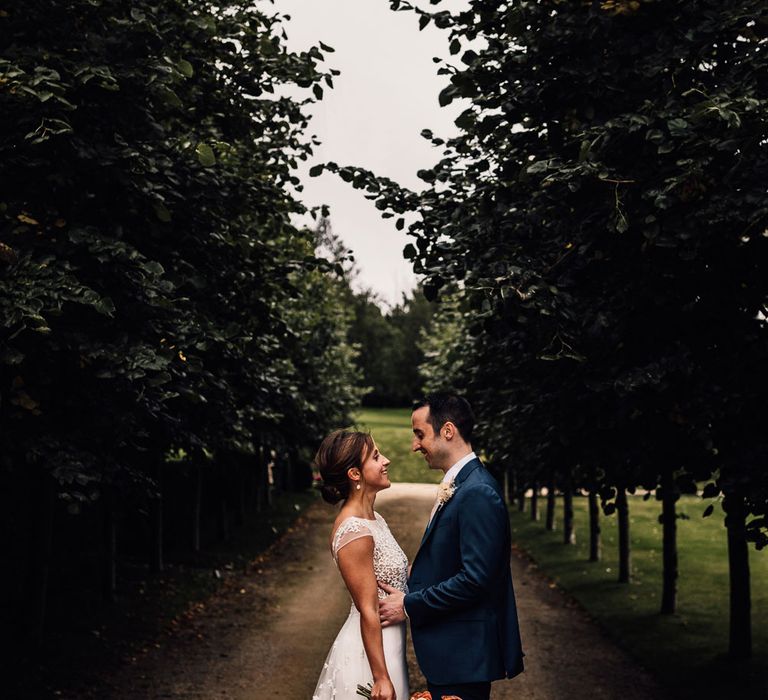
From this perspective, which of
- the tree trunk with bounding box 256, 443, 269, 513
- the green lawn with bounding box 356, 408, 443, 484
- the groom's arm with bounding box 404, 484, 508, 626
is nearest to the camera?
the groom's arm with bounding box 404, 484, 508, 626

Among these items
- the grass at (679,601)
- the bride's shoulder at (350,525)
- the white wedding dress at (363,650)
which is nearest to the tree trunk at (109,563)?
the grass at (679,601)

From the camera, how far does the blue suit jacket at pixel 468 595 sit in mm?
4758

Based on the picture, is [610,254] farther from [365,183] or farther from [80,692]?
[80,692]

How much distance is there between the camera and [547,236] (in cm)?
862

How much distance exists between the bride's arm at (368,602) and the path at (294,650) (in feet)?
21.0

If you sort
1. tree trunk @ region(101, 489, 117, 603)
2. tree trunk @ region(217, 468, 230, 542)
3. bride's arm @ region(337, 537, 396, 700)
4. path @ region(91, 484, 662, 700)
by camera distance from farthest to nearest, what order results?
tree trunk @ region(217, 468, 230, 542) < tree trunk @ region(101, 489, 117, 603) < path @ region(91, 484, 662, 700) < bride's arm @ region(337, 537, 396, 700)

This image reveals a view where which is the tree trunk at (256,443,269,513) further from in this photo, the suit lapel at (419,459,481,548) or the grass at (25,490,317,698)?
the suit lapel at (419,459,481,548)

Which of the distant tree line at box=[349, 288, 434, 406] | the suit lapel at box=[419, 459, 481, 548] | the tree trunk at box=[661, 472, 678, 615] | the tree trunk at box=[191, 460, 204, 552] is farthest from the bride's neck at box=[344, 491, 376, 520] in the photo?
the distant tree line at box=[349, 288, 434, 406]

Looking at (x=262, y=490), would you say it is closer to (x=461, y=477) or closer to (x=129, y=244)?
(x=129, y=244)

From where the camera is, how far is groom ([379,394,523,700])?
4.77m

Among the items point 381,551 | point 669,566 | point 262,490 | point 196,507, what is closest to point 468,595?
point 381,551

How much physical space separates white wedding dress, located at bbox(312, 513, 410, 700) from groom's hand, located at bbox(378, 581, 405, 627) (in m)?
0.07

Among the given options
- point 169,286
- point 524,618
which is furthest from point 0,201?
point 524,618

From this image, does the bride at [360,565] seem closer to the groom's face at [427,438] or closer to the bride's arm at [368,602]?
the bride's arm at [368,602]
